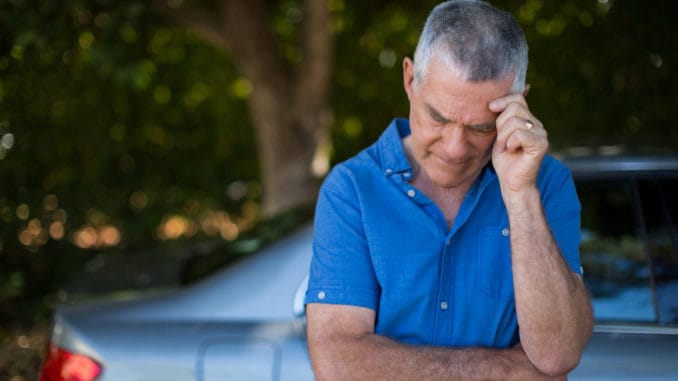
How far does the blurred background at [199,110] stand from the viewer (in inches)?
165

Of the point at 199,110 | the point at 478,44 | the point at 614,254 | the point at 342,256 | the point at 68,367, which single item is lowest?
the point at 68,367

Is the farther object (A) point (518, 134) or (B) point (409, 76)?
(B) point (409, 76)

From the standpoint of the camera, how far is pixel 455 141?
6.37 ft

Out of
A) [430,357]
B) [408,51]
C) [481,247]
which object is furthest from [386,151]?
[408,51]

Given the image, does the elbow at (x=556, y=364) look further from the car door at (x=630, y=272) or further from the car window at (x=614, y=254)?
the car window at (x=614, y=254)

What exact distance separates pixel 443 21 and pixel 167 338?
154 centimetres

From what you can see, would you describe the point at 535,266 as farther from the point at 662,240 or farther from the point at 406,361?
the point at 662,240

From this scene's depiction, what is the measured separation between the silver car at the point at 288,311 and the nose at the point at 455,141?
1.14 m

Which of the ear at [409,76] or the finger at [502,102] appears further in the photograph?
the ear at [409,76]

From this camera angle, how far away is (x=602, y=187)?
3.11 m

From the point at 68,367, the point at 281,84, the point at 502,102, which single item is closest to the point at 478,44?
the point at 502,102

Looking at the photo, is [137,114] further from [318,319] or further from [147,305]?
[318,319]

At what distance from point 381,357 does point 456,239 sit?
0.95ft

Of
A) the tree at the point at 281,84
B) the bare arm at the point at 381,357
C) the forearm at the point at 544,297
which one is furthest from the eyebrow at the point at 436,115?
the tree at the point at 281,84
